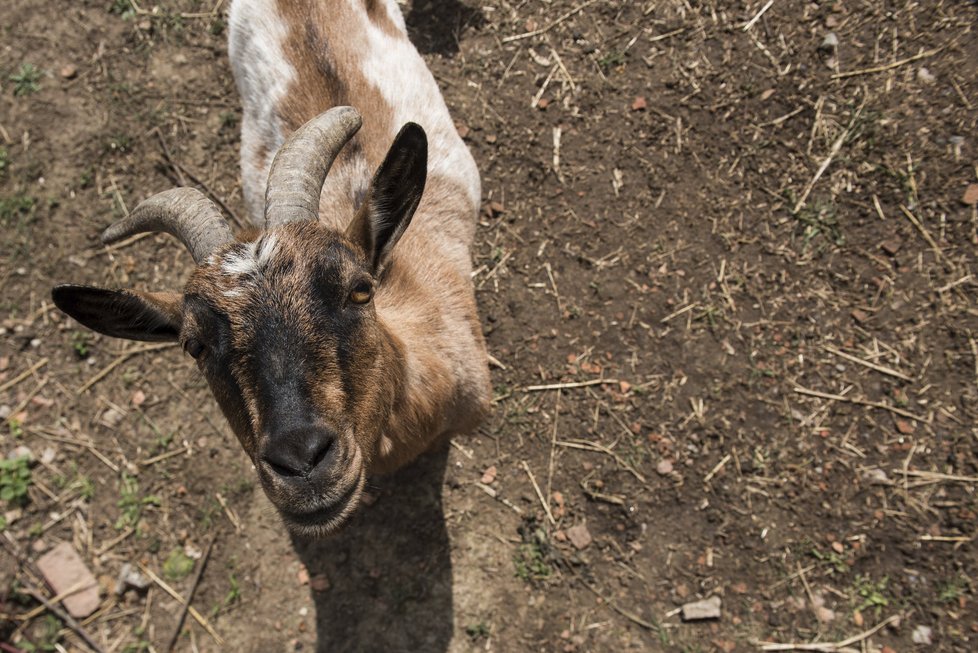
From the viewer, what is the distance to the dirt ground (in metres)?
4.03

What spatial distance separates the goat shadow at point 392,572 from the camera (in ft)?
13.6

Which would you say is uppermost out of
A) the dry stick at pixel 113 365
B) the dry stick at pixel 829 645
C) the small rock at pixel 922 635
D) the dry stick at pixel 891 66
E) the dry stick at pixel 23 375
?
the dry stick at pixel 23 375

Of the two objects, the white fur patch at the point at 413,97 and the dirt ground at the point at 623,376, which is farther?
the dirt ground at the point at 623,376

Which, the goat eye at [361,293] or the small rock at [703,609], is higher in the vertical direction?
the goat eye at [361,293]

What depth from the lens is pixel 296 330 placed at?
2.24 metres

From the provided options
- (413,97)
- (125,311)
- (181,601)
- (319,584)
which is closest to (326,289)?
(125,311)

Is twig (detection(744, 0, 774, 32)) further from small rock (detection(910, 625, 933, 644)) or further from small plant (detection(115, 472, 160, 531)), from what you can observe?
small plant (detection(115, 472, 160, 531))

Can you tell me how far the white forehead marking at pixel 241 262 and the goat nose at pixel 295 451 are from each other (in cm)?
63

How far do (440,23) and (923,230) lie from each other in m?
3.87

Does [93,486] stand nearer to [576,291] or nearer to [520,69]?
[576,291]

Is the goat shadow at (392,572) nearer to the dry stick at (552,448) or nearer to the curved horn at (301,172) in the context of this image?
the dry stick at (552,448)

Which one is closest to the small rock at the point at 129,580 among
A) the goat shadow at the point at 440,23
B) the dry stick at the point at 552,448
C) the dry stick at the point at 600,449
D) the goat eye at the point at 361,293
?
the dry stick at the point at 552,448

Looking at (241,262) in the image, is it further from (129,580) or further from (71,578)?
(71,578)

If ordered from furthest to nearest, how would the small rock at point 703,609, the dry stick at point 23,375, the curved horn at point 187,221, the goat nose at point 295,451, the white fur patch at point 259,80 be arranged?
the dry stick at point 23,375
the small rock at point 703,609
the white fur patch at point 259,80
the curved horn at point 187,221
the goat nose at point 295,451
